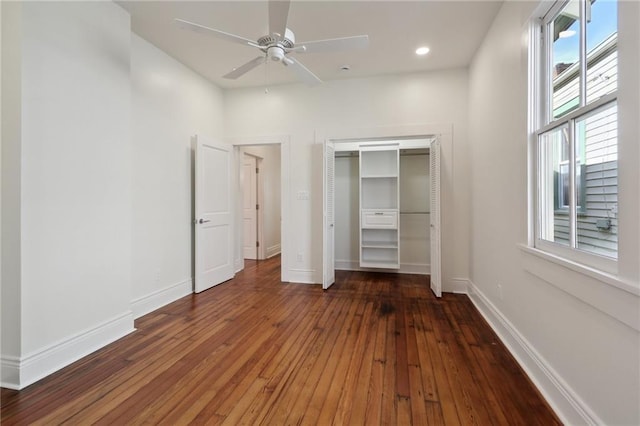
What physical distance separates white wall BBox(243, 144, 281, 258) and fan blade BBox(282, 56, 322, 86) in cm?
322

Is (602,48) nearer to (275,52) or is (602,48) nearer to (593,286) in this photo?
(593,286)

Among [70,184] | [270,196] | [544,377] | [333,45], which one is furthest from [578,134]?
[270,196]

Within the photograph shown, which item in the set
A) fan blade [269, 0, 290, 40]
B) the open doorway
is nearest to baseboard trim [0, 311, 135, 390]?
fan blade [269, 0, 290, 40]

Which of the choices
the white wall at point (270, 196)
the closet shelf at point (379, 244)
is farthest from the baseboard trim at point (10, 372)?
the white wall at point (270, 196)

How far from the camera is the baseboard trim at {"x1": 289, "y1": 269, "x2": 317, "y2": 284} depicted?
4.43 metres

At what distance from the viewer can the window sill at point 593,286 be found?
1.16 metres

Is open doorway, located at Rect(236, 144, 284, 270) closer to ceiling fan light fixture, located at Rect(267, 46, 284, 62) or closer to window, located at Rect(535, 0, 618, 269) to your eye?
ceiling fan light fixture, located at Rect(267, 46, 284, 62)

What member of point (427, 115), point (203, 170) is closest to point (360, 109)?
point (427, 115)

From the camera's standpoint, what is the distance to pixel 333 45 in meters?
2.18

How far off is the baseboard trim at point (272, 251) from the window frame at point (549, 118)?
16.6ft

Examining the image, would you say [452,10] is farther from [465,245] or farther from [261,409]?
[261,409]

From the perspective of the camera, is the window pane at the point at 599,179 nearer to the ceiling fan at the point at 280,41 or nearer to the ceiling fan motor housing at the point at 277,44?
the ceiling fan at the point at 280,41

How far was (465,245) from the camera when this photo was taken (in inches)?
155

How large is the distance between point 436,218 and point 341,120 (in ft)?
6.31
